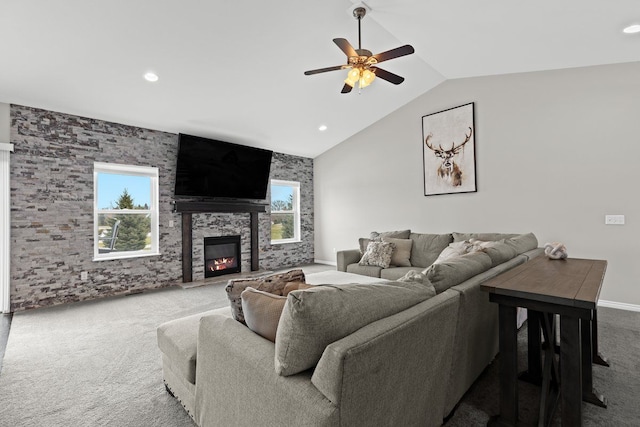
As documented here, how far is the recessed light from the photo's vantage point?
3692 mm

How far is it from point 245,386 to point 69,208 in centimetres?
447

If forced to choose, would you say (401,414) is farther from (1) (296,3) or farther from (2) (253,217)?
(2) (253,217)

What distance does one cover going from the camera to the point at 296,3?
3064 millimetres

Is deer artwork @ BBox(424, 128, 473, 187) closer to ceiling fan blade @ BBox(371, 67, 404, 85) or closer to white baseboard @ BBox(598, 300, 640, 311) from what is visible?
ceiling fan blade @ BBox(371, 67, 404, 85)

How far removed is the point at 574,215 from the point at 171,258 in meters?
6.05

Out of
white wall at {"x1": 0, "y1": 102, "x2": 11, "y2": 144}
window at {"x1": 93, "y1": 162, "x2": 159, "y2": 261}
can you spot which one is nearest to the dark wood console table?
window at {"x1": 93, "y1": 162, "x2": 159, "y2": 261}

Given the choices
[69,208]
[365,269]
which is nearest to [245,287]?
[365,269]

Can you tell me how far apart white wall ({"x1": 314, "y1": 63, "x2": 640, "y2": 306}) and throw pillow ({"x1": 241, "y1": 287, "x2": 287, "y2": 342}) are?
4358 millimetres

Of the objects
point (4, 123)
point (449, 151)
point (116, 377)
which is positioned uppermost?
point (4, 123)

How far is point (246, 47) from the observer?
139 inches

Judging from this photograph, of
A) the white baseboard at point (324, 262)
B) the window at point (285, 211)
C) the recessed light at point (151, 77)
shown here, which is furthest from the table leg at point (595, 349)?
the window at point (285, 211)

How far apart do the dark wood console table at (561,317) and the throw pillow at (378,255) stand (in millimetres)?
2327

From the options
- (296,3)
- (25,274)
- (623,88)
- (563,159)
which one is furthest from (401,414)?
(25,274)

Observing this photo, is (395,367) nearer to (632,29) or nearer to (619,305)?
(632,29)
